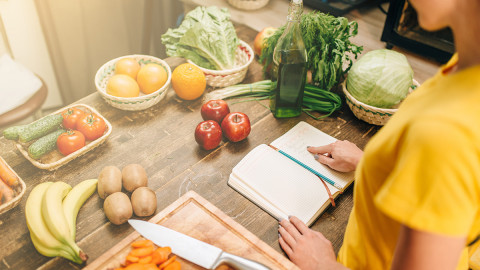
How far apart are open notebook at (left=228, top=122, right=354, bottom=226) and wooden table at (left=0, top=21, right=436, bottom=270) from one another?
36 mm

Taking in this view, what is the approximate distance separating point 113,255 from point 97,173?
0.39 metres

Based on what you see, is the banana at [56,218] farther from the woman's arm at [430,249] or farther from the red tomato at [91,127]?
the woman's arm at [430,249]

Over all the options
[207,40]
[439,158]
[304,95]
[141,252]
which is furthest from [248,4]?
[439,158]

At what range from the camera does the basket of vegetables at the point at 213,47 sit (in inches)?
61.9

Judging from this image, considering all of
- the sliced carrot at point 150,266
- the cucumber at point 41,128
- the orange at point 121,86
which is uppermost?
the orange at point 121,86

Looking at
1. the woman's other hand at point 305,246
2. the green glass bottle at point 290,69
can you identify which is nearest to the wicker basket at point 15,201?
the woman's other hand at point 305,246

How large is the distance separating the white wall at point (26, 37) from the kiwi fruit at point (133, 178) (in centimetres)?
176

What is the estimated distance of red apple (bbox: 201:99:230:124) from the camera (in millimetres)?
1376

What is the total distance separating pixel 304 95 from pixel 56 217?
1042 mm

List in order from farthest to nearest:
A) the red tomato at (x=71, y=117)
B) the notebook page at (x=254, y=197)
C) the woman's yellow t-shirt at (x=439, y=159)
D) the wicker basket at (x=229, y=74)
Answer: the wicker basket at (x=229, y=74), the red tomato at (x=71, y=117), the notebook page at (x=254, y=197), the woman's yellow t-shirt at (x=439, y=159)

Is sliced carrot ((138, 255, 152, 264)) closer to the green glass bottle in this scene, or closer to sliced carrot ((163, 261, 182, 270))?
sliced carrot ((163, 261, 182, 270))

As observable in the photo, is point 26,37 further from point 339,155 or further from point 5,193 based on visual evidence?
point 339,155

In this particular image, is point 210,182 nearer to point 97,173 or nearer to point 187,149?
point 187,149

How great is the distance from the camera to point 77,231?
1.02 meters
